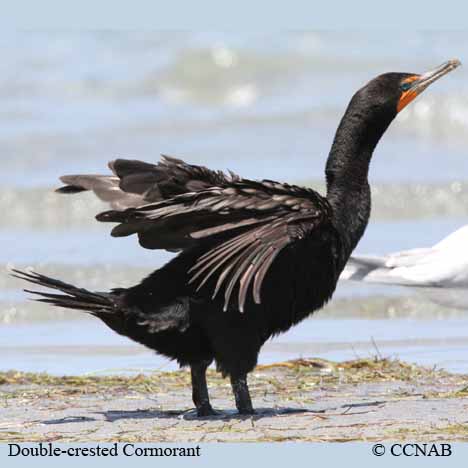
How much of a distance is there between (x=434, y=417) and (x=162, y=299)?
1.50 metres

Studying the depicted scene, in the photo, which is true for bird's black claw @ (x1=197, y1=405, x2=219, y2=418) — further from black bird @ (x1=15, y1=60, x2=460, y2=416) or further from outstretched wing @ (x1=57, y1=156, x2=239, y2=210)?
outstretched wing @ (x1=57, y1=156, x2=239, y2=210)

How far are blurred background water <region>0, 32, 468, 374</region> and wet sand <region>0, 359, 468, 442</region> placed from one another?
2.96 ft

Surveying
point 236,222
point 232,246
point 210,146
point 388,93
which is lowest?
point 232,246

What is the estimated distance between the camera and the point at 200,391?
24.2 ft

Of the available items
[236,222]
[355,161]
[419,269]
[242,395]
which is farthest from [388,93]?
[419,269]

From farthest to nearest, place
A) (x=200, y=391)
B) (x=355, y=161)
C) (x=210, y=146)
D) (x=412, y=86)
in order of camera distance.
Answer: (x=210, y=146)
(x=412, y=86)
(x=355, y=161)
(x=200, y=391)

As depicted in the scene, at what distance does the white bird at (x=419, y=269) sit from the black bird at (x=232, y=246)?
370 centimetres

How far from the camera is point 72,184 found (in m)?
7.67

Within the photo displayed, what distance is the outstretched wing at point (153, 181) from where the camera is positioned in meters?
7.22

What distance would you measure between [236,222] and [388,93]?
4.18ft

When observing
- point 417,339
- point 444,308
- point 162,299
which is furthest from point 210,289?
point 444,308

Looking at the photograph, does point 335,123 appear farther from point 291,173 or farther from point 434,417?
point 434,417

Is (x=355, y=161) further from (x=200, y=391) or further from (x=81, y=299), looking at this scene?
(x=81, y=299)

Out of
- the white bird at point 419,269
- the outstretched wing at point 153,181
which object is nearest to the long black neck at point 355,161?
the outstretched wing at point 153,181
